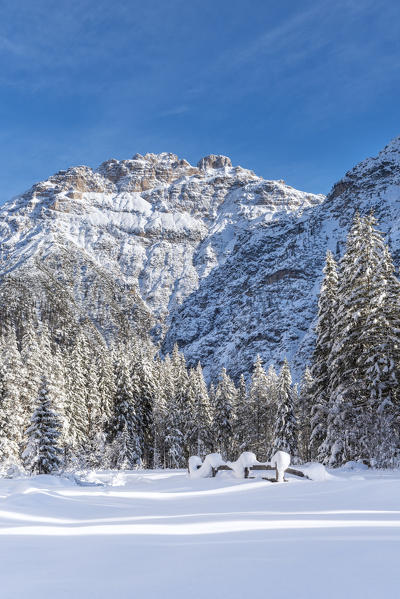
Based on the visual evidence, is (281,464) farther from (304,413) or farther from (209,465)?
(304,413)

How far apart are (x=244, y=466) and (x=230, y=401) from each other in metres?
33.6

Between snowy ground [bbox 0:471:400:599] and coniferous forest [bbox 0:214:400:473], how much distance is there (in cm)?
753

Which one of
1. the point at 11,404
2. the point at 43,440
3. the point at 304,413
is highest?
the point at 11,404

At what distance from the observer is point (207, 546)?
4.44m

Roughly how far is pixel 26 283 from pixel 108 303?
140ft

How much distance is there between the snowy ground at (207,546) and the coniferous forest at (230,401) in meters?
7.53

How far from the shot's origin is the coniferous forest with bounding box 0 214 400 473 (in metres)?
17.2

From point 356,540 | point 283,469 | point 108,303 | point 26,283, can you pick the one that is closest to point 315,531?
point 356,540

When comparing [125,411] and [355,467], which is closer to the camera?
[355,467]

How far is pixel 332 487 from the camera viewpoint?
914 centimetres

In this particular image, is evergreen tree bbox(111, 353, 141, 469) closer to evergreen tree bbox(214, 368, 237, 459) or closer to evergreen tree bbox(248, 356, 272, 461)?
evergreen tree bbox(214, 368, 237, 459)

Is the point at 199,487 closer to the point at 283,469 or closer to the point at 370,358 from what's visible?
the point at 283,469

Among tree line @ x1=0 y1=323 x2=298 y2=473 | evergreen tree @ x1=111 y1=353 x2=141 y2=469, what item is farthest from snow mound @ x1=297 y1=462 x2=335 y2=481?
evergreen tree @ x1=111 y1=353 x2=141 y2=469

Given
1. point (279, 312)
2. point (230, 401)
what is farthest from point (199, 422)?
point (279, 312)
